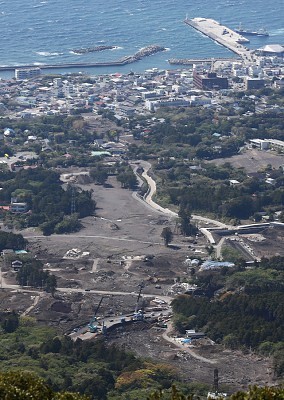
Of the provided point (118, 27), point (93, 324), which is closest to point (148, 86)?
point (118, 27)

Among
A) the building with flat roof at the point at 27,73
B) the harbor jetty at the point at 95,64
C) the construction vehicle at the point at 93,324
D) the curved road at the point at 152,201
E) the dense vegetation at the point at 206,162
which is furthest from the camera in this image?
the harbor jetty at the point at 95,64

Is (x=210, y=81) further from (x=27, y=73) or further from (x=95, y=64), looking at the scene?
(x=27, y=73)

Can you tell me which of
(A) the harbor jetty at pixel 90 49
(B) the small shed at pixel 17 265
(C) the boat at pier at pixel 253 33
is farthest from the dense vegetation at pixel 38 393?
(C) the boat at pier at pixel 253 33

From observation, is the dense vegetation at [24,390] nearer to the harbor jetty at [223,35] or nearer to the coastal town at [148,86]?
the coastal town at [148,86]

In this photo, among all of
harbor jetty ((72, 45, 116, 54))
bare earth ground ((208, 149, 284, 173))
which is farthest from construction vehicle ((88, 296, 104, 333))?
harbor jetty ((72, 45, 116, 54))

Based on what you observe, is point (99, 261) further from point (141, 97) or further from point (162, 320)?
point (141, 97)

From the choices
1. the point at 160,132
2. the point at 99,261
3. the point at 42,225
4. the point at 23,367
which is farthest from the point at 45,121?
the point at 23,367
